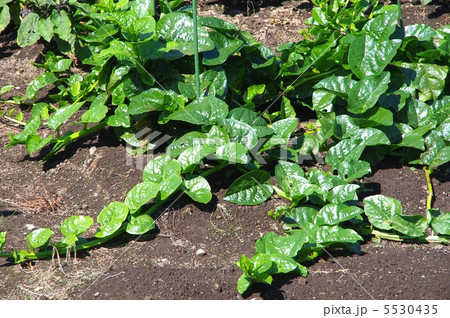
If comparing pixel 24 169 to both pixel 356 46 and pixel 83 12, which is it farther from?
pixel 356 46

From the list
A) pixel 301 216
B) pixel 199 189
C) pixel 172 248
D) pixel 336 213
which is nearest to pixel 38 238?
pixel 172 248

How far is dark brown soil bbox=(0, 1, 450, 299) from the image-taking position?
209 centimetres

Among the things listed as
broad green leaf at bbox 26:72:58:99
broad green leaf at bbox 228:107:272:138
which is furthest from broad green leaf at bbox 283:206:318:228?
broad green leaf at bbox 26:72:58:99

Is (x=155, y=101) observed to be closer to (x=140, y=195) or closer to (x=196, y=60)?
(x=196, y=60)

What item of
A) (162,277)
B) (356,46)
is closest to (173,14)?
(356,46)

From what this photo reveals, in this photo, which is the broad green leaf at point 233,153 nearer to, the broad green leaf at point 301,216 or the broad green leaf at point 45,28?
the broad green leaf at point 301,216

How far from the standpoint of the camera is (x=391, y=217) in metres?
2.36

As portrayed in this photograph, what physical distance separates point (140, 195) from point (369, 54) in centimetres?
132

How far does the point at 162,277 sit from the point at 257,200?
24.3 inches

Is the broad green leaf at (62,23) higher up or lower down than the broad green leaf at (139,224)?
higher up

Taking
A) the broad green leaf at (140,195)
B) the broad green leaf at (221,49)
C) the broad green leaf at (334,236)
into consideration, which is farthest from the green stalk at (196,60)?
the broad green leaf at (334,236)

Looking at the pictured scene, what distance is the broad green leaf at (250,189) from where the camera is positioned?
2.55 metres

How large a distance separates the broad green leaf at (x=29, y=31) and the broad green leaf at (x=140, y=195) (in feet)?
4.38

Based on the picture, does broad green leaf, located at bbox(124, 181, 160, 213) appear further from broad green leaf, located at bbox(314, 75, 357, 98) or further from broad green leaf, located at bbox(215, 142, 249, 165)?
broad green leaf, located at bbox(314, 75, 357, 98)
